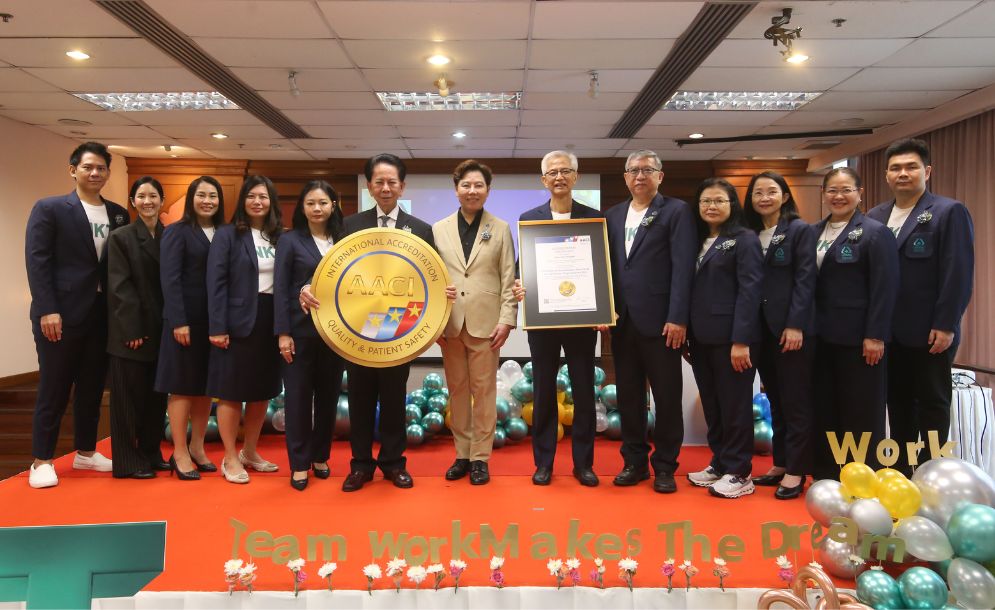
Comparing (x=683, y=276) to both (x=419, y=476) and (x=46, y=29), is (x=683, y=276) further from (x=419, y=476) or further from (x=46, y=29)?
(x=46, y=29)

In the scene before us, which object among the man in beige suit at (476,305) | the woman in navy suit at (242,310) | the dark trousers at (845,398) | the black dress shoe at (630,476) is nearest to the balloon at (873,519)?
the dark trousers at (845,398)

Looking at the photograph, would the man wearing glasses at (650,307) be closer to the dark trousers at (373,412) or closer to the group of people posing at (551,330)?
the group of people posing at (551,330)

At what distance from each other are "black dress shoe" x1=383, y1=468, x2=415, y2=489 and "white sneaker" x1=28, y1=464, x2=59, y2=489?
1639mm

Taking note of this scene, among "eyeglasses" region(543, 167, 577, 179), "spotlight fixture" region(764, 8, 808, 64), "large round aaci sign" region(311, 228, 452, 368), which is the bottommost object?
"large round aaci sign" region(311, 228, 452, 368)

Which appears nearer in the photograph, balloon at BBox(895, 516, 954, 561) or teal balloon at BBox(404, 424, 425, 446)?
balloon at BBox(895, 516, 954, 561)

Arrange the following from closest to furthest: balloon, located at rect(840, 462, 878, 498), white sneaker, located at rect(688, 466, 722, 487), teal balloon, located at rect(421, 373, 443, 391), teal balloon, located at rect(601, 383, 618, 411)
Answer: balloon, located at rect(840, 462, 878, 498) → white sneaker, located at rect(688, 466, 722, 487) → teal balloon, located at rect(601, 383, 618, 411) → teal balloon, located at rect(421, 373, 443, 391)

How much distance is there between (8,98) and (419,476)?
5929mm

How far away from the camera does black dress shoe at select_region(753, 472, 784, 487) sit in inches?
122

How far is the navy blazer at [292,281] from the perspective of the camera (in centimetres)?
291

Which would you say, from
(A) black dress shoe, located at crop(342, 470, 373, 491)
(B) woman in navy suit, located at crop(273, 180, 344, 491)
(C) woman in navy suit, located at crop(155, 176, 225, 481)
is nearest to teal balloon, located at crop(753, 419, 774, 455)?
(A) black dress shoe, located at crop(342, 470, 373, 491)

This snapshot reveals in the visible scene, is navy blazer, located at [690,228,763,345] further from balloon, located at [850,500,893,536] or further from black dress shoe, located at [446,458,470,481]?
black dress shoe, located at [446,458,470,481]

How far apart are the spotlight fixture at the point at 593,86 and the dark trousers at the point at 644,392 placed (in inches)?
116

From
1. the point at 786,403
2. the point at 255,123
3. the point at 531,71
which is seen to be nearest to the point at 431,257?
the point at 786,403

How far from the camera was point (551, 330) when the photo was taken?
301 cm
